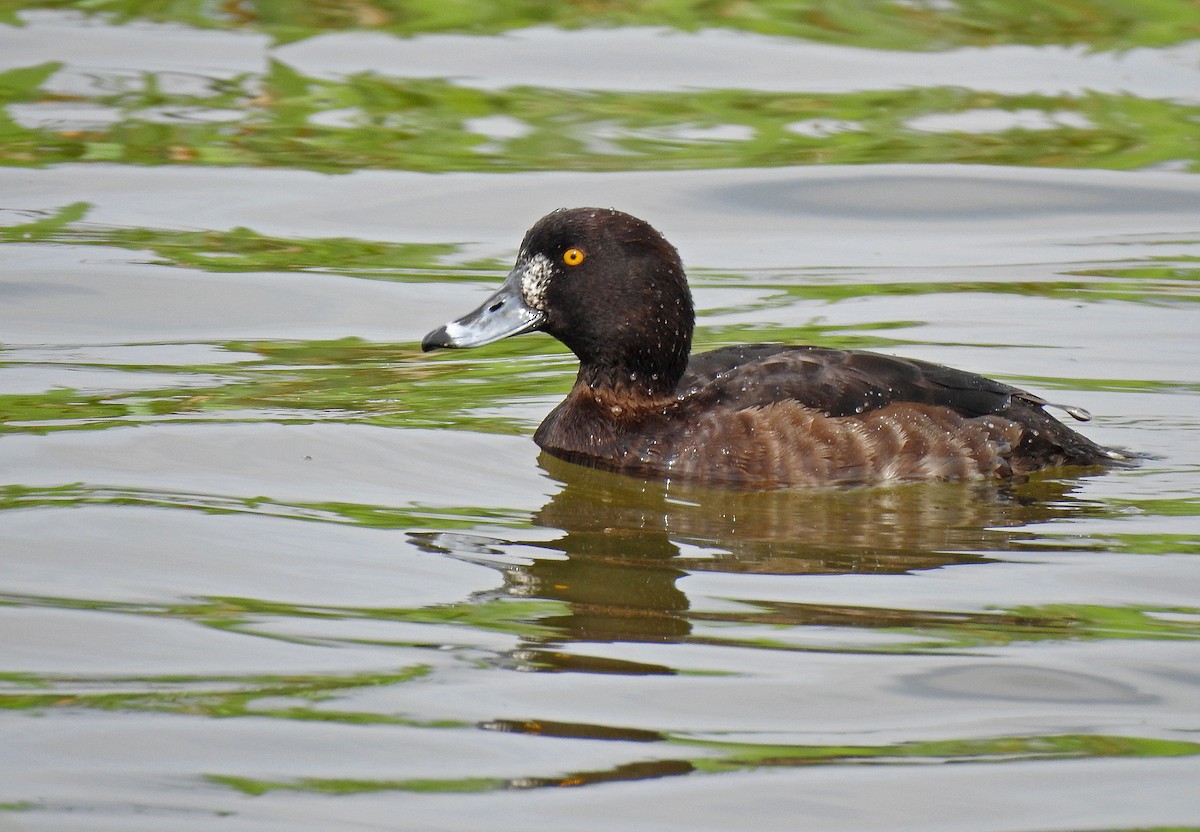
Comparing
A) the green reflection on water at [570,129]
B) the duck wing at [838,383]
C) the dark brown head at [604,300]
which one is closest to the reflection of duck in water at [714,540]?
the duck wing at [838,383]

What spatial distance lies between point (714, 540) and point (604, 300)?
161 cm

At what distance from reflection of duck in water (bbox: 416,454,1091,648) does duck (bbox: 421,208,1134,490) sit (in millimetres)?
112

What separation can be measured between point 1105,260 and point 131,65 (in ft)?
24.3

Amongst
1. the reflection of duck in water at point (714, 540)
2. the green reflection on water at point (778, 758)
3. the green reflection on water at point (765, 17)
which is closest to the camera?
the green reflection on water at point (778, 758)

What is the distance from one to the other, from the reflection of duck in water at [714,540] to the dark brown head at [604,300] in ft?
1.78

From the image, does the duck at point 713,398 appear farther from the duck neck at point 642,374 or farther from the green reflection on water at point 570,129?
the green reflection on water at point 570,129

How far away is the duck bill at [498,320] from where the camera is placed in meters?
7.96

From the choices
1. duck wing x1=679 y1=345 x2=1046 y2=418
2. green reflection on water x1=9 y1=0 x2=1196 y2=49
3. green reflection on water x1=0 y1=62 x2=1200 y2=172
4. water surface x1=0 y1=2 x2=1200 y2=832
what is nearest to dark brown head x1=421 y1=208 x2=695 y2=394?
duck wing x1=679 y1=345 x2=1046 y2=418

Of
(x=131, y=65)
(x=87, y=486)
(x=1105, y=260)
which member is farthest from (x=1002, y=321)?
(x=131, y=65)

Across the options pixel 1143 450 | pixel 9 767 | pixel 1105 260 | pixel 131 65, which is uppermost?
pixel 131 65

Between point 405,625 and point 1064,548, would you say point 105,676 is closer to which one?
point 405,625

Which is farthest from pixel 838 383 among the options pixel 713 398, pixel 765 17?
pixel 765 17

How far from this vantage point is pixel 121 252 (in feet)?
36.2

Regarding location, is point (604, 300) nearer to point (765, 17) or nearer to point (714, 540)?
point (714, 540)
